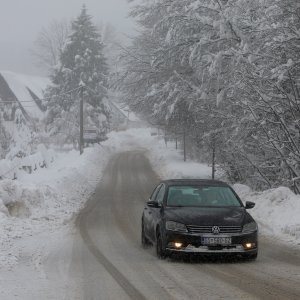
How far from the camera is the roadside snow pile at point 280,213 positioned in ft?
42.5

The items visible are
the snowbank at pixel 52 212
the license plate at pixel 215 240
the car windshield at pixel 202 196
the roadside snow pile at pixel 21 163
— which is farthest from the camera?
the roadside snow pile at pixel 21 163

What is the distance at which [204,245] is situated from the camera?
9461 mm

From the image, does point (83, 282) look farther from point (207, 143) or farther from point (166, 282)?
point (207, 143)

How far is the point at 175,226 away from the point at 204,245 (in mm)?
612

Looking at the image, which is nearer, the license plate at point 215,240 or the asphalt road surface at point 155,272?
the asphalt road surface at point 155,272

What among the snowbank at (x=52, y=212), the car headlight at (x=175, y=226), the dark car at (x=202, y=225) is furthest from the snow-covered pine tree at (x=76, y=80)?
the car headlight at (x=175, y=226)

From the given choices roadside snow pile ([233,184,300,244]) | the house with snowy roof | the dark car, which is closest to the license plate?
the dark car

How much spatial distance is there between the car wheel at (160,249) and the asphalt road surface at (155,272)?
0.43ft

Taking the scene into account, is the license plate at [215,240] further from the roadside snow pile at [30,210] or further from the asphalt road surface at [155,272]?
the roadside snow pile at [30,210]

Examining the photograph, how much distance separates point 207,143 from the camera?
25422mm

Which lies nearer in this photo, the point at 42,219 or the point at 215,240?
the point at 215,240

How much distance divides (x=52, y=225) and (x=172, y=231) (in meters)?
6.30

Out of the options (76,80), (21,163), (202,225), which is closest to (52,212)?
(202,225)

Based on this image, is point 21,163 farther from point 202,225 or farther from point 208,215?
point 202,225
